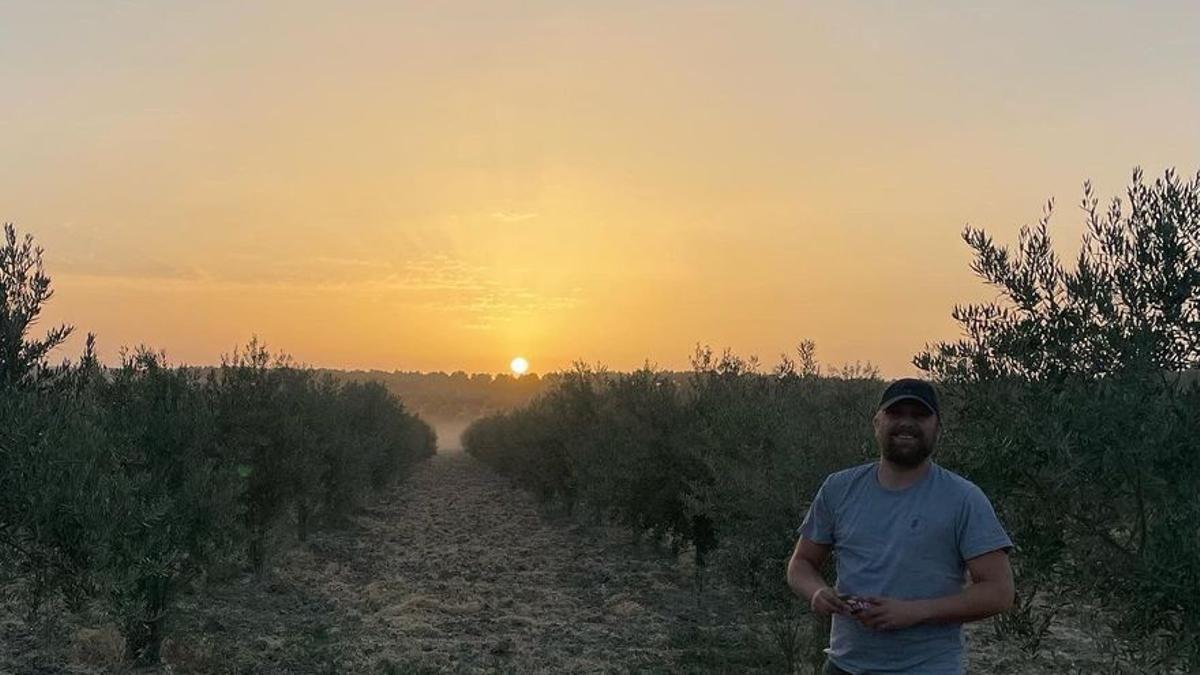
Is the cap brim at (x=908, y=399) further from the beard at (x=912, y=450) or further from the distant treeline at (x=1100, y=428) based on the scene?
the distant treeline at (x=1100, y=428)

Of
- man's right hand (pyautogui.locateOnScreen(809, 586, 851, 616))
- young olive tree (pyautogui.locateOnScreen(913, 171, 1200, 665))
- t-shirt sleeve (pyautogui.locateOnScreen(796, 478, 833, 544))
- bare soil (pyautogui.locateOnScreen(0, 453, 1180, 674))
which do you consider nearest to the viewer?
man's right hand (pyautogui.locateOnScreen(809, 586, 851, 616))

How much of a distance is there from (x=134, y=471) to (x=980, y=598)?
13.5m

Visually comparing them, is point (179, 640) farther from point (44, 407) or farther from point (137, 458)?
point (44, 407)

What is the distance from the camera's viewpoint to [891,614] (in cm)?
401

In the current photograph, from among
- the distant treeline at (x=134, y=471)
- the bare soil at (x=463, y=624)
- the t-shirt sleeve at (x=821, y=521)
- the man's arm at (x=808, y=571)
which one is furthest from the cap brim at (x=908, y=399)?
the bare soil at (x=463, y=624)

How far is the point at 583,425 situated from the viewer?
38.3 meters

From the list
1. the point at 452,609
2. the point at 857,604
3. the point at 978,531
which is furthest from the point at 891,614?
the point at 452,609

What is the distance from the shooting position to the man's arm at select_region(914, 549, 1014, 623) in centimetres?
395

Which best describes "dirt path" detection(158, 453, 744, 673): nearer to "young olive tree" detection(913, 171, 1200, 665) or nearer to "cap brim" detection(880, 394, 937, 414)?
"young olive tree" detection(913, 171, 1200, 665)

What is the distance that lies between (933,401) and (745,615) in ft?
53.8

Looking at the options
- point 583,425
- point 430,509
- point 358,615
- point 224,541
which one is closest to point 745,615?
point 358,615

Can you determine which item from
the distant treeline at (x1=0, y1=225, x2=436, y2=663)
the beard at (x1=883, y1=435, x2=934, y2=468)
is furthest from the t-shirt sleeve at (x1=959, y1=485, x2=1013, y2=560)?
the distant treeline at (x1=0, y1=225, x2=436, y2=663)

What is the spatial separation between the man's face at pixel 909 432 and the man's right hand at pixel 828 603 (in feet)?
2.45

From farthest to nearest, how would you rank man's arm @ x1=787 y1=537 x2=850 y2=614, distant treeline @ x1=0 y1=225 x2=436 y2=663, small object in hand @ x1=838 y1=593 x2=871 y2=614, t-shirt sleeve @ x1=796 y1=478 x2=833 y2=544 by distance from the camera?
distant treeline @ x1=0 y1=225 x2=436 y2=663
t-shirt sleeve @ x1=796 y1=478 x2=833 y2=544
man's arm @ x1=787 y1=537 x2=850 y2=614
small object in hand @ x1=838 y1=593 x2=871 y2=614
